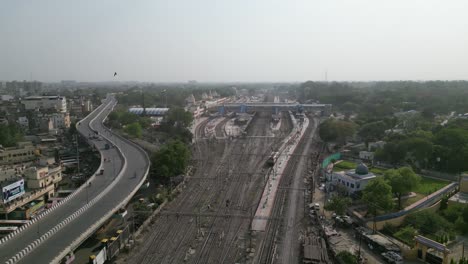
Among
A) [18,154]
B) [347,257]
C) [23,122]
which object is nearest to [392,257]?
[347,257]

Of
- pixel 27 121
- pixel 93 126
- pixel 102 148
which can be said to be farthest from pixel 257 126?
pixel 27 121

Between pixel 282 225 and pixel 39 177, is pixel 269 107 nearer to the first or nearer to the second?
pixel 39 177

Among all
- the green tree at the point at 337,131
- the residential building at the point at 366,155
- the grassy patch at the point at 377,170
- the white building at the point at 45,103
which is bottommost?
the grassy patch at the point at 377,170

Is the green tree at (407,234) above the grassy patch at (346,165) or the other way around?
the other way around

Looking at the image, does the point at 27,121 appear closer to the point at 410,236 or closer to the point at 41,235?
the point at 41,235

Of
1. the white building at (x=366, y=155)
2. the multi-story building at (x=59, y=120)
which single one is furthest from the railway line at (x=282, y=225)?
the multi-story building at (x=59, y=120)

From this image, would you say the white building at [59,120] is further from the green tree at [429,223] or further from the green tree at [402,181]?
the green tree at [429,223]

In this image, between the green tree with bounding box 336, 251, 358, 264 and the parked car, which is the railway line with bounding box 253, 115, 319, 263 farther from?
the parked car

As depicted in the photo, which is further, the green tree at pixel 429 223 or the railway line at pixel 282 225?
the green tree at pixel 429 223
